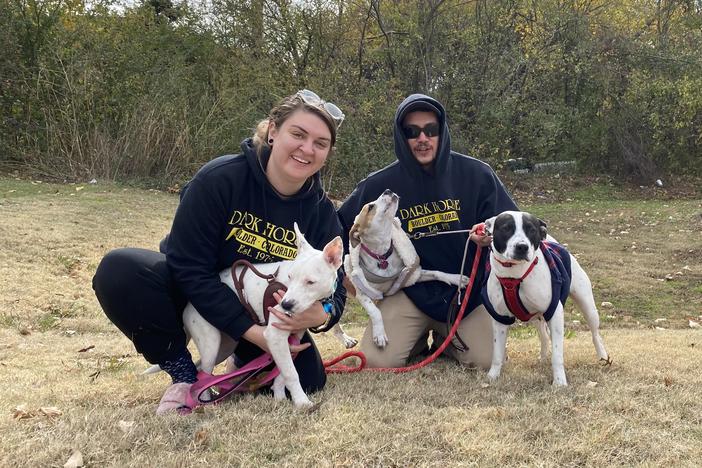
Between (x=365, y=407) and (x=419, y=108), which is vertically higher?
(x=419, y=108)

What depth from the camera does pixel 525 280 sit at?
335cm

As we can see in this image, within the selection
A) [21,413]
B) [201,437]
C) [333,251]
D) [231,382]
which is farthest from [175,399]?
[333,251]

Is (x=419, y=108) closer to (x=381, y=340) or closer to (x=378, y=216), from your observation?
(x=378, y=216)

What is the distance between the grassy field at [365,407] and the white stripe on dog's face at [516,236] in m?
0.76

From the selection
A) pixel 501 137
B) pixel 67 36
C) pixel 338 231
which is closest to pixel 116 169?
pixel 67 36

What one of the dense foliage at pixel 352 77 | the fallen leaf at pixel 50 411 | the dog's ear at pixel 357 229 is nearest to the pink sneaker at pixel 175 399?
the fallen leaf at pixel 50 411

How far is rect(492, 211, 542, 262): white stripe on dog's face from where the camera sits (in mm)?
3195

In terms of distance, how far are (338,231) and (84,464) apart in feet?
6.15

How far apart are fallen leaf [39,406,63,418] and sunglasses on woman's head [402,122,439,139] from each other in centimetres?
276

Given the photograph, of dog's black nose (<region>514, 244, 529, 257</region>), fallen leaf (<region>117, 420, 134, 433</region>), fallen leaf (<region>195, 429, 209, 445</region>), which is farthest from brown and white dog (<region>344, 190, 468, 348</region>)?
fallen leaf (<region>117, 420, 134, 433</region>)

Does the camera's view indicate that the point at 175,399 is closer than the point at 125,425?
No

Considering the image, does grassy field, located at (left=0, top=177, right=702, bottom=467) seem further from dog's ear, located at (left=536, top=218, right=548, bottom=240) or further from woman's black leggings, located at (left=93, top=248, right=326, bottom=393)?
dog's ear, located at (left=536, top=218, right=548, bottom=240)

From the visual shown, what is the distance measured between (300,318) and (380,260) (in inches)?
58.9

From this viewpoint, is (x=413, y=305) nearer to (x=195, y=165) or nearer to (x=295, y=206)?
(x=295, y=206)
